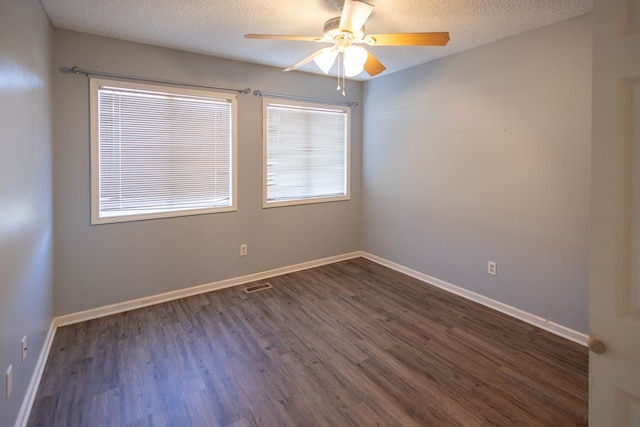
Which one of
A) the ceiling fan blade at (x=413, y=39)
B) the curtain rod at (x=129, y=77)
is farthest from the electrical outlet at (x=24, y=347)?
the ceiling fan blade at (x=413, y=39)

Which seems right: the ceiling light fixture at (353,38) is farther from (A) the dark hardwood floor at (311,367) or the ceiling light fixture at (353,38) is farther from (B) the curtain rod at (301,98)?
(A) the dark hardwood floor at (311,367)

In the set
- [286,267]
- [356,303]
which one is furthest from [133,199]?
[356,303]

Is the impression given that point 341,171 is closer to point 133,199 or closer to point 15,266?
point 133,199

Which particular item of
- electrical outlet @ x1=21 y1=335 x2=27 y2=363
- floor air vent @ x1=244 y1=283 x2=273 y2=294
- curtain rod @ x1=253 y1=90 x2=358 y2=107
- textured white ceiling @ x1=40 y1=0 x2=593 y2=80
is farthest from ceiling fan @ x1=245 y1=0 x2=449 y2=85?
floor air vent @ x1=244 y1=283 x2=273 y2=294

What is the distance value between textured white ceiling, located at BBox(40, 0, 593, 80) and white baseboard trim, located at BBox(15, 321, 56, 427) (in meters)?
2.38

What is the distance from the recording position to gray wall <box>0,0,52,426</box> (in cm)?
148

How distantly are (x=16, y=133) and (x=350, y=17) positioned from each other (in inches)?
72.8

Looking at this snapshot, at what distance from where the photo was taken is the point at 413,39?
2.06 metres

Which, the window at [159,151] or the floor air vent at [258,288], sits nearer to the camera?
the window at [159,151]

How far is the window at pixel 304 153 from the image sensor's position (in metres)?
3.89

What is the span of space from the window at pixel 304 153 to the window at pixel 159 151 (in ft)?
1.59

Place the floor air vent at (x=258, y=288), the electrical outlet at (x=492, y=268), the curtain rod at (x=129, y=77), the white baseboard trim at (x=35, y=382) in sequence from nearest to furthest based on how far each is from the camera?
the white baseboard trim at (x=35, y=382) → the curtain rod at (x=129, y=77) → the electrical outlet at (x=492, y=268) → the floor air vent at (x=258, y=288)

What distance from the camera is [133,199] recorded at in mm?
3100

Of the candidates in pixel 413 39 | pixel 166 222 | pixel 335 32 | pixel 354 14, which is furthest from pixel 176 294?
pixel 413 39
